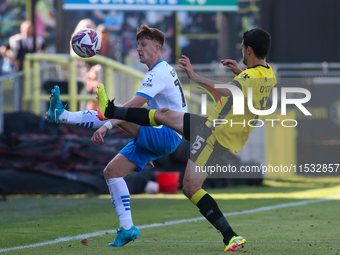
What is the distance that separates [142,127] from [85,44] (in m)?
1.46

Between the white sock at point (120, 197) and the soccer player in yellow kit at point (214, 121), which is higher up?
the soccer player in yellow kit at point (214, 121)

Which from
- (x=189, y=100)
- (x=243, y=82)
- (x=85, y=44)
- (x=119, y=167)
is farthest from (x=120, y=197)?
(x=189, y=100)

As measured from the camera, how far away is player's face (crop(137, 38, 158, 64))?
614cm

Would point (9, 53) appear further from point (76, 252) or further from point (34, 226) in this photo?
point (76, 252)

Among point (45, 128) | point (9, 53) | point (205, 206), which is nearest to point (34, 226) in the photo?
point (205, 206)

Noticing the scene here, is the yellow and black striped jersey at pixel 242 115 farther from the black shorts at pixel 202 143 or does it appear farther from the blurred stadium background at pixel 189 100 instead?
the blurred stadium background at pixel 189 100

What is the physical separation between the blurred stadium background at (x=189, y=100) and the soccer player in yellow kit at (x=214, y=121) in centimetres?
430

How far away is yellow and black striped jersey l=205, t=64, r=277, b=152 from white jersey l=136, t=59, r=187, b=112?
58 centimetres

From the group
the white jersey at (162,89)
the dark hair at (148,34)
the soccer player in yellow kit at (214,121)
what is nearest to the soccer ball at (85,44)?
the dark hair at (148,34)

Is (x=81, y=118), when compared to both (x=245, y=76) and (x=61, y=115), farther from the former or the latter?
(x=245, y=76)

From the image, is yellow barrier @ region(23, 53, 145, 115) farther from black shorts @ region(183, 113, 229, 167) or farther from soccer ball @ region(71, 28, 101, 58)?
black shorts @ region(183, 113, 229, 167)

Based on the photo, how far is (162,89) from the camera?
5918 millimetres

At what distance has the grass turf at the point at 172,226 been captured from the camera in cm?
564

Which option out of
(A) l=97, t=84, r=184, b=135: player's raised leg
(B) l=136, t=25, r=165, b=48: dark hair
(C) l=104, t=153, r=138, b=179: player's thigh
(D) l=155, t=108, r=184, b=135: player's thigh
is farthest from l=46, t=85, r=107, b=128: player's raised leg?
(B) l=136, t=25, r=165, b=48: dark hair
